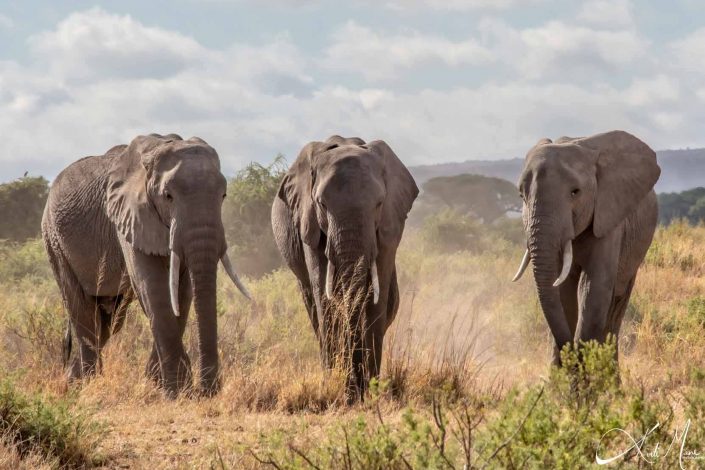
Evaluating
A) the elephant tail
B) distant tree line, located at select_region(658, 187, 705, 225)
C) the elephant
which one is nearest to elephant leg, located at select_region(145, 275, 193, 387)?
the elephant

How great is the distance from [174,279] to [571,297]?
11.7 ft

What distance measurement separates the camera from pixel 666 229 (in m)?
20.8

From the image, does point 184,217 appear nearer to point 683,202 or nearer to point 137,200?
point 137,200

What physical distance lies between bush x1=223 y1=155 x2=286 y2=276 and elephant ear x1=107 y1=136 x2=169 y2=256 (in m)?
10.1

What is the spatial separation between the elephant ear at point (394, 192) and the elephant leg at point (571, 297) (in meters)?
1.84

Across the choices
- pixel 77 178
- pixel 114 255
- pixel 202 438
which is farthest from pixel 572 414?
pixel 77 178

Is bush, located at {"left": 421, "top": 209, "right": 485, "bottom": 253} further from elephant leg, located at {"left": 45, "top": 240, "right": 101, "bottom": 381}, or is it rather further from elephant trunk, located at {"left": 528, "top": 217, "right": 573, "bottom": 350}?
elephant trunk, located at {"left": 528, "top": 217, "right": 573, "bottom": 350}

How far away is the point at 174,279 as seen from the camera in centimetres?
943

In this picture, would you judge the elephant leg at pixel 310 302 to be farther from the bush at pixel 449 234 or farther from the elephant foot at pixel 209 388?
the bush at pixel 449 234

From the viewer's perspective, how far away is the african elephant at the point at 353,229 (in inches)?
336

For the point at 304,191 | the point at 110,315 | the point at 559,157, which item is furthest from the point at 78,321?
the point at 559,157

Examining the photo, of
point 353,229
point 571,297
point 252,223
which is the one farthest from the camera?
point 252,223

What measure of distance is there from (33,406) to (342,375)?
237cm

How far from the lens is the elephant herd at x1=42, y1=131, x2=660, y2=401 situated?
8.70 m
